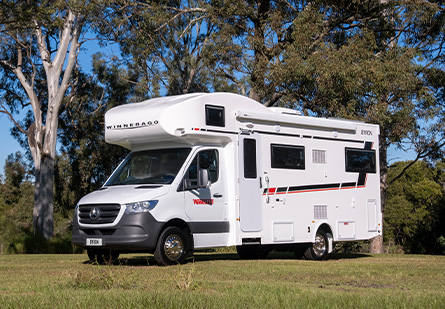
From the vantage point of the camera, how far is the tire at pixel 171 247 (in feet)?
38.4

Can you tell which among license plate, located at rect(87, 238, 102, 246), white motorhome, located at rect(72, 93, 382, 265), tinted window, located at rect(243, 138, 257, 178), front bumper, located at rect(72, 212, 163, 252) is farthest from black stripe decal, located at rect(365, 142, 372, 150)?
license plate, located at rect(87, 238, 102, 246)

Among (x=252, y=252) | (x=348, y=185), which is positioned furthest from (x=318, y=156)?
(x=252, y=252)

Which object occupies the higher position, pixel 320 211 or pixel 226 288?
pixel 320 211

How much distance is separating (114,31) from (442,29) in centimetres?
1391

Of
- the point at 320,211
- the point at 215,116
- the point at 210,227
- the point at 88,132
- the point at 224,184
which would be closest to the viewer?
the point at 210,227

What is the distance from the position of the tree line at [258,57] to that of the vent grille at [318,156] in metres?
9.45

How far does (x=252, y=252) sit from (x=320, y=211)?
5.97 ft

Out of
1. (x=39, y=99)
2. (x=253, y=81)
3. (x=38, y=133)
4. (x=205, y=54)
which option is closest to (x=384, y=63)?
(x=253, y=81)

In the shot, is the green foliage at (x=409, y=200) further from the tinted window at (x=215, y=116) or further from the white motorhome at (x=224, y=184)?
the tinted window at (x=215, y=116)

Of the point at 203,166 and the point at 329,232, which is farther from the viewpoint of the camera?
the point at 329,232

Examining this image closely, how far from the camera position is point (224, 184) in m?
13.0

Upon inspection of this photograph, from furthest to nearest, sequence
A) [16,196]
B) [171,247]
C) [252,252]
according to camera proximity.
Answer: [16,196], [252,252], [171,247]

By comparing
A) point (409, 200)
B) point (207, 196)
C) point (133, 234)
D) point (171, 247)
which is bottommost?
point (171, 247)

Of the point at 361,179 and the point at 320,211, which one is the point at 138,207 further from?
the point at 361,179
